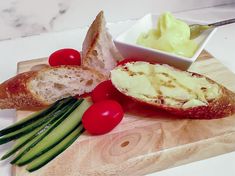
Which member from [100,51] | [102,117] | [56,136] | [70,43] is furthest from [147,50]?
[70,43]

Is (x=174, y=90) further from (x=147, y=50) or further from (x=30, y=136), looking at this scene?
(x=30, y=136)

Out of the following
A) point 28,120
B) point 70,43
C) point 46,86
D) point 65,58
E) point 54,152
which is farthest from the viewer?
point 70,43

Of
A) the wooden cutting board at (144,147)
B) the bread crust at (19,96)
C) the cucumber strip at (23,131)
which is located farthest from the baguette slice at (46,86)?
the wooden cutting board at (144,147)

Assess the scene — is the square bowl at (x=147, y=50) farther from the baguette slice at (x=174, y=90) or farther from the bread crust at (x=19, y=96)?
the bread crust at (x=19, y=96)

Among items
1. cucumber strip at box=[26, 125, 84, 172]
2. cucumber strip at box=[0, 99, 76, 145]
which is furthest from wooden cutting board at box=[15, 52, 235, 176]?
cucumber strip at box=[0, 99, 76, 145]

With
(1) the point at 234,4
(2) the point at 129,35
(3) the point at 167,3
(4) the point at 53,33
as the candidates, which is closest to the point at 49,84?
(2) the point at 129,35

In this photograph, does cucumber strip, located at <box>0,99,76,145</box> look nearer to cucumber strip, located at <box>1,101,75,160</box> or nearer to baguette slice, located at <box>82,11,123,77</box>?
cucumber strip, located at <box>1,101,75,160</box>

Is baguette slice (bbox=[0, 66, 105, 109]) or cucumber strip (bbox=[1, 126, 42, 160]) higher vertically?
baguette slice (bbox=[0, 66, 105, 109])
